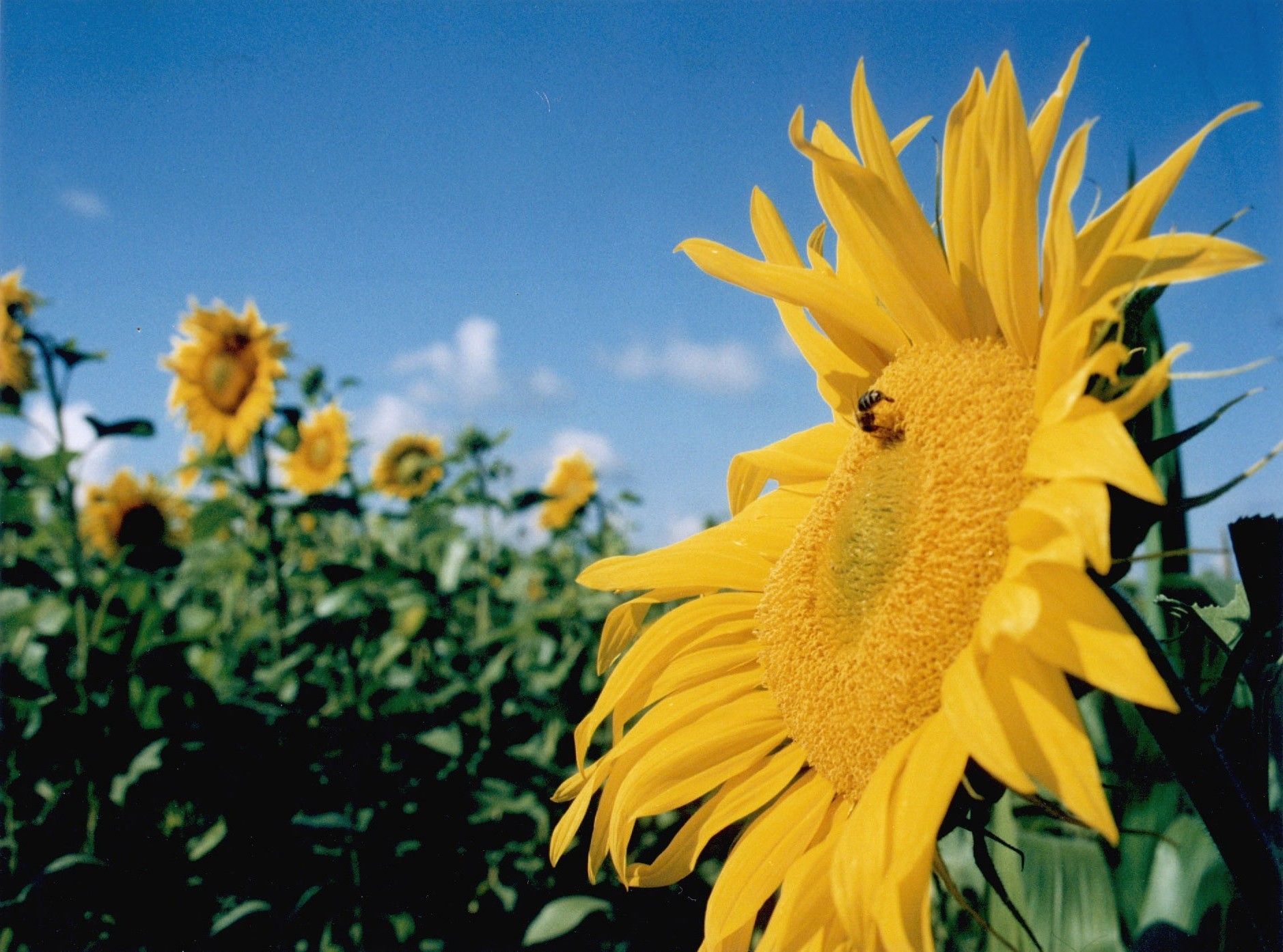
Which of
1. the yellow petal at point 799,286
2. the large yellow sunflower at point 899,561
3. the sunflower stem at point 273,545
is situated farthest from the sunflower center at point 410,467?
the yellow petal at point 799,286

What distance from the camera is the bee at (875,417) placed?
0.88 m

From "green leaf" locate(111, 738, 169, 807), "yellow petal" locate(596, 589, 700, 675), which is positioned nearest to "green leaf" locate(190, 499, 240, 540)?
"green leaf" locate(111, 738, 169, 807)

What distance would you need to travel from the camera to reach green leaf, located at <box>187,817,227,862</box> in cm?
245

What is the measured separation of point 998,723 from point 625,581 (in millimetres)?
510

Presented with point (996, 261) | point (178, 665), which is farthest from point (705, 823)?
point (178, 665)

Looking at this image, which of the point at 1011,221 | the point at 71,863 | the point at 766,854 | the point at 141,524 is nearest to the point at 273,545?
the point at 71,863

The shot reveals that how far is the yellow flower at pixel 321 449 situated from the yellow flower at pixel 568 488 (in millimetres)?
1443

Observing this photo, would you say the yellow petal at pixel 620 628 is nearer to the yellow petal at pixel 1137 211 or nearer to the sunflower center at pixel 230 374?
the yellow petal at pixel 1137 211

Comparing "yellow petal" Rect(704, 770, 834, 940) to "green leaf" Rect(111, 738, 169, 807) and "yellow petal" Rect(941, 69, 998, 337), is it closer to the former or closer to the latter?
"yellow petal" Rect(941, 69, 998, 337)

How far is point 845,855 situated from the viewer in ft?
2.34

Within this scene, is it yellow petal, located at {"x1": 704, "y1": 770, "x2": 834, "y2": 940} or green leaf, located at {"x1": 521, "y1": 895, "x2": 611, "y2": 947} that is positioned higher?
yellow petal, located at {"x1": 704, "y1": 770, "x2": 834, "y2": 940}

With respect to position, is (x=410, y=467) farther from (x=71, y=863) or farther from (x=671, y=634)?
(x=671, y=634)

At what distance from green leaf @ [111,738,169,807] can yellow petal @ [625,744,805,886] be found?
1860 millimetres

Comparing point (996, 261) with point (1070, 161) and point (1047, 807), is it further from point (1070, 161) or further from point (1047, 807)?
point (1047, 807)
